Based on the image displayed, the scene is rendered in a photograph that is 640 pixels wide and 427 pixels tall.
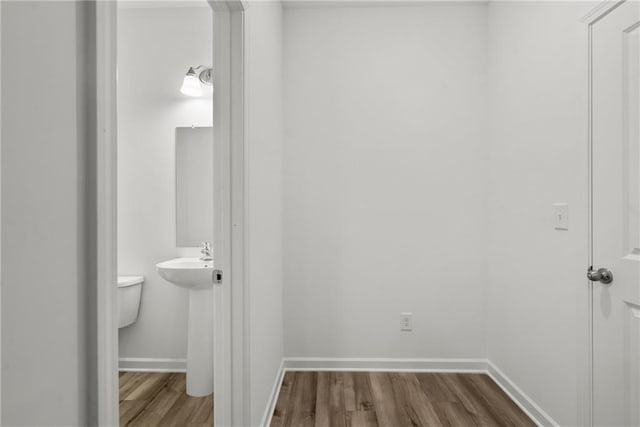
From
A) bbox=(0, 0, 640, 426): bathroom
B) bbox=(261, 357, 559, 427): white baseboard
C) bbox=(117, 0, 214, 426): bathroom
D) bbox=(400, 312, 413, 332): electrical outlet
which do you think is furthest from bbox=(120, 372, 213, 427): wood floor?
bbox=(400, 312, 413, 332): electrical outlet

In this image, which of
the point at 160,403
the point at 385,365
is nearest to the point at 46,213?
the point at 160,403

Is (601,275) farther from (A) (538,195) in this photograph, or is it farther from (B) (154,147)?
(B) (154,147)

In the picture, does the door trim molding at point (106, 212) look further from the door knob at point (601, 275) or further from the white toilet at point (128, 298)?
the white toilet at point (128, 298)

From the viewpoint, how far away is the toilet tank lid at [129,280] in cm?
255

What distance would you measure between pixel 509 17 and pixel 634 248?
1.64m

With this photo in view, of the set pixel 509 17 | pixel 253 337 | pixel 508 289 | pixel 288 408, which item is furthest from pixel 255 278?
pixel 509 17

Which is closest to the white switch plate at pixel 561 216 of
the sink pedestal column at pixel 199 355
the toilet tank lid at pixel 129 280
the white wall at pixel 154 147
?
the sink pedestal column at pixel 199 355

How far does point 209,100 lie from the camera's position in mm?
2727

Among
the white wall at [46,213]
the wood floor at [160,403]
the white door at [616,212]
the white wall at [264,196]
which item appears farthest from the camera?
the wood floor at [160,403]

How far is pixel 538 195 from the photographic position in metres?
2.05

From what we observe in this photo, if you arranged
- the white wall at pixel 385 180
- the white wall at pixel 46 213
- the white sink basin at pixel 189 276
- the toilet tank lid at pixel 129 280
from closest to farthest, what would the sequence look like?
the white wall at pixel 46 213, the white sink basin at pixel 189 276, the toilet tank lid at pixel 129 280, the white wall at pixel 385 180

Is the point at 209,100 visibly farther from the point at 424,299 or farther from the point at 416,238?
the point at 424,299

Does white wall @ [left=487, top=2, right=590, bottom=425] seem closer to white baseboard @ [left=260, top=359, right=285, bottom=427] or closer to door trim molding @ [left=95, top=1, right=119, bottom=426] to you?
white baseboard @ [left=260, top=359, right=285, bottom=427]

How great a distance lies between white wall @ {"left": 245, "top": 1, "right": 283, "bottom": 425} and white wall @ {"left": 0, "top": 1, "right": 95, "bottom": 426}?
101 cm
